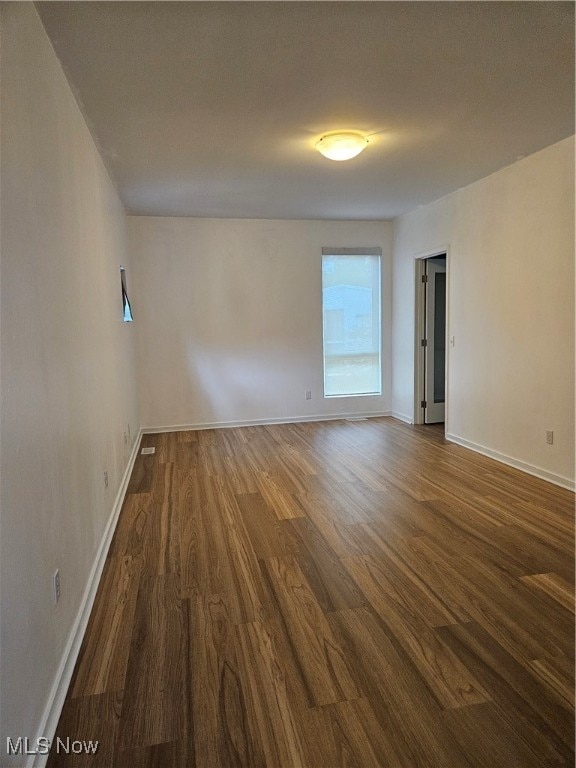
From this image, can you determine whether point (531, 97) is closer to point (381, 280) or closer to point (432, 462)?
point (432, 462)

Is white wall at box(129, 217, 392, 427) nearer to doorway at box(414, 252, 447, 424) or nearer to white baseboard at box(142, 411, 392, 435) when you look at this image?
white baseboard at box(142, 411, 392, 435)

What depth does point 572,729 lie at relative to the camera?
1557mm

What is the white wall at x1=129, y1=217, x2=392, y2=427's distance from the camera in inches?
240

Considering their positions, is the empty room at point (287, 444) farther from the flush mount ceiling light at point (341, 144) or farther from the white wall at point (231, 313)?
the white wall at point (231, 313)

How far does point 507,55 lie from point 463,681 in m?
2.81

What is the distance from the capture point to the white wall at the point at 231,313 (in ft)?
20.0

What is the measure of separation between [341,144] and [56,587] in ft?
10.2

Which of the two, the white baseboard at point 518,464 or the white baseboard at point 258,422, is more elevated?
the white baseboard at point 258,422

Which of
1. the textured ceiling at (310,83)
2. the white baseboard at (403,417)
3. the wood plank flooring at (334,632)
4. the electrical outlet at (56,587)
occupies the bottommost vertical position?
the wood plank flooring at (334,632)

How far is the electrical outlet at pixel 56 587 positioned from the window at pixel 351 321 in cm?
520

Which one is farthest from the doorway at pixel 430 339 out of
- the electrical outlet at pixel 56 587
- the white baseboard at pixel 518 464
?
the electrical outlet at pixel 56 587

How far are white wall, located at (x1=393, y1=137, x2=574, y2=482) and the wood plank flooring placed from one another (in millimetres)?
638

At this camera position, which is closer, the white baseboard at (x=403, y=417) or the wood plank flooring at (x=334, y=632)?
the wood plank flooring at (x=334, y=632)

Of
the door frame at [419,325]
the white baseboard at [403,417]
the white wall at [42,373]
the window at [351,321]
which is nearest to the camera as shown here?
the white wall at [42,373]
